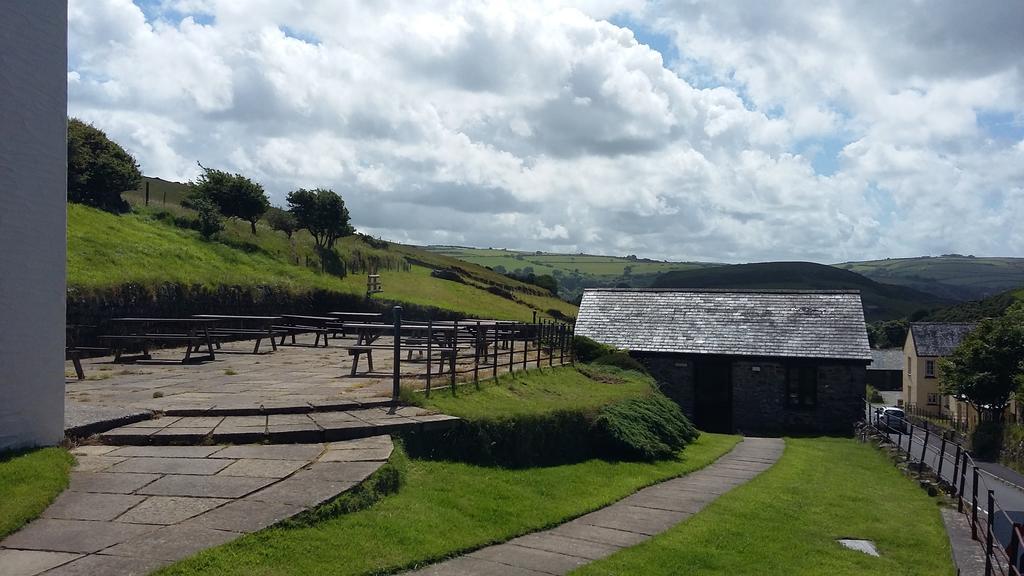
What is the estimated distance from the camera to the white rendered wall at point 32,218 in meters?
6.96

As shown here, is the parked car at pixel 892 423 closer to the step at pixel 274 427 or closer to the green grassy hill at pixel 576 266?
the step at pixel 274 427

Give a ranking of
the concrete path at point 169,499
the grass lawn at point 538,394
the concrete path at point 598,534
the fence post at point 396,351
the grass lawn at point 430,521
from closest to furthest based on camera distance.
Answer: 1. the concrete path at point 169,499
2. the grass lawn at point 430,521
3. the concrete path at point 598,534
4. the fence post at point 396,351
5. the grass lawn at point 538,394

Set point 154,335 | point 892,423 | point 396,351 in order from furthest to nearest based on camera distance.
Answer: point 892,423 → point 154,335 → point 396,351

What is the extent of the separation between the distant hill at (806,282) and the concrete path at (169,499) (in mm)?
115873

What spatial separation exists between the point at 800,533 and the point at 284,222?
2933 centimetres

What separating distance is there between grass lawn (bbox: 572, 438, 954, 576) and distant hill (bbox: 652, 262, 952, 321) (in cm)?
10948

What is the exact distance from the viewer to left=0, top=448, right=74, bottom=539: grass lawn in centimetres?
577

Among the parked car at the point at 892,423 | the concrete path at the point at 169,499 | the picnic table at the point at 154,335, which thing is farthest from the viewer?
the parked car at the point at 892,423

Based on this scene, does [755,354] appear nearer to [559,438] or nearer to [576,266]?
[559,438]

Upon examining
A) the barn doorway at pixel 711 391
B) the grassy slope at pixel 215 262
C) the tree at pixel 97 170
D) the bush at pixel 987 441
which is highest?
the tree at pixel 97 170

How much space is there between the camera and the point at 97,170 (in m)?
23.5

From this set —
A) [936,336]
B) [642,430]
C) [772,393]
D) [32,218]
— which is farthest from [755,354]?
[936,336]

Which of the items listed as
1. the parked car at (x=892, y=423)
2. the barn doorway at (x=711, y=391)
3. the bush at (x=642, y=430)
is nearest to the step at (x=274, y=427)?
the bush at (x=642, y=430)

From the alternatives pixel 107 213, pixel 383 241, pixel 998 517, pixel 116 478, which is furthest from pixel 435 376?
pixel 383 241
